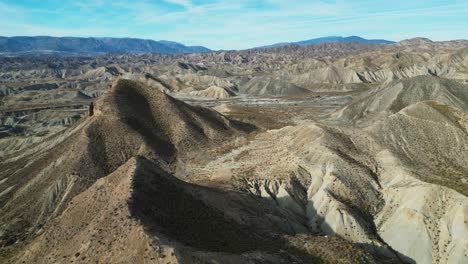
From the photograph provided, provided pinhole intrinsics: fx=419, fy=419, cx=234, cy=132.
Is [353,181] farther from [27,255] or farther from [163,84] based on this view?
[163,84]

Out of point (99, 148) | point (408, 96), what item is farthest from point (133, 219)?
point (408, 96)

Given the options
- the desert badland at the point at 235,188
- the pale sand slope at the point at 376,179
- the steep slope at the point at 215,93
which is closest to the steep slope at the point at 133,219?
the desert badland at the point at 235,188

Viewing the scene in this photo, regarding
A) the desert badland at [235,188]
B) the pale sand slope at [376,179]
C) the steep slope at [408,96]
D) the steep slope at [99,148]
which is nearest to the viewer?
the desert badland at [235,188]

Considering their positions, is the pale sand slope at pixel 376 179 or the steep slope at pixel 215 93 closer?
the pale sand slope at pixel 376 179

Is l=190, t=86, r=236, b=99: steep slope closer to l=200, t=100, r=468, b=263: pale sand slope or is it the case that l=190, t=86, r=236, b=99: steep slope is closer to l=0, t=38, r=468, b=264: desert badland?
l=0, t=38, r=468, b=264: desert badland

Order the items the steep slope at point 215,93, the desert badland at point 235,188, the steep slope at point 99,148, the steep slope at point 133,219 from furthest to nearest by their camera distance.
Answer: the steep slope at point 215,93 < the steep slope at point 99,148 < the desert badland at point 235,188 < the steep slope at point 133,219

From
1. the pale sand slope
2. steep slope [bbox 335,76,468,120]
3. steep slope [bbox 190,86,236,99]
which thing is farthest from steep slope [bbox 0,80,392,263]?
steep slope [bbox 190,86,236,99]

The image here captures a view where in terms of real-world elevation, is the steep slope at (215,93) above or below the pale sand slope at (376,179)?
below

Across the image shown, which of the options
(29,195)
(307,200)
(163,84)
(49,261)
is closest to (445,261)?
(307,200)

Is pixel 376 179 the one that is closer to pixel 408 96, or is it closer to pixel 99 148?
pixel 99 148

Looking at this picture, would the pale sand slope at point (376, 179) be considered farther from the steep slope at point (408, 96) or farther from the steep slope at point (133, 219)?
the steep slope at point (408, 96)

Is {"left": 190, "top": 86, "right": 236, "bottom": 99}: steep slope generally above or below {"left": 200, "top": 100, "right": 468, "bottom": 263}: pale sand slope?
below
